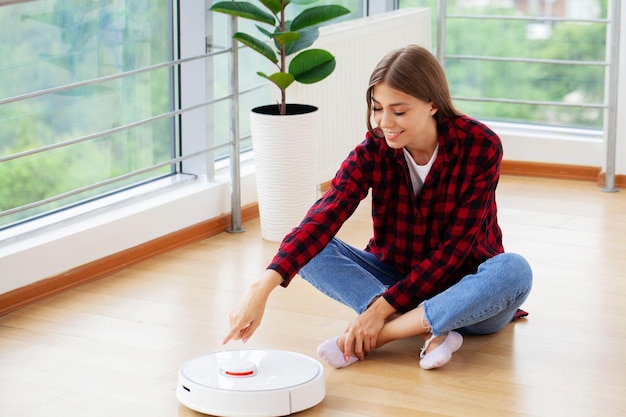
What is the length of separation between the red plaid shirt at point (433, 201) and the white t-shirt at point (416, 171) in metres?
0.02

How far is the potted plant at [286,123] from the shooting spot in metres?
3.25

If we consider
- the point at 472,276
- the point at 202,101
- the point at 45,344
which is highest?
the point at 202,101

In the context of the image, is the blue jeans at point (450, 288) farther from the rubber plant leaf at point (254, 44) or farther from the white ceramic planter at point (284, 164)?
the rubber plant leaf at point (254, 44)

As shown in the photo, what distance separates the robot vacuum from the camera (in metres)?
2.04

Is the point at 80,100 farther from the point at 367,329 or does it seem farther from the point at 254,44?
the point at 367,329

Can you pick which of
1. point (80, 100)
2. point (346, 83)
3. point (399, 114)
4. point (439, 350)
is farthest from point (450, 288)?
point (346, 83)

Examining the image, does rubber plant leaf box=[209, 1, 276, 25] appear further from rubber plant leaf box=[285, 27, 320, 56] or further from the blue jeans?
the blue jeans

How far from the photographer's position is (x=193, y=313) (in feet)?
8.93

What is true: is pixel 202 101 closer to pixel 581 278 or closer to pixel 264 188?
pixel 264 188

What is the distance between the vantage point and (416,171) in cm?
236

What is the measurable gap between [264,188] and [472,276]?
1.22 m

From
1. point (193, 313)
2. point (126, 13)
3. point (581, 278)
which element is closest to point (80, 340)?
point (193, 313)

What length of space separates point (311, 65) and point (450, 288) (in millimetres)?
1212

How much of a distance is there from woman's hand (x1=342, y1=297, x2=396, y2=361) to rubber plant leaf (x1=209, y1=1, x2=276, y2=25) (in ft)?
3.96
